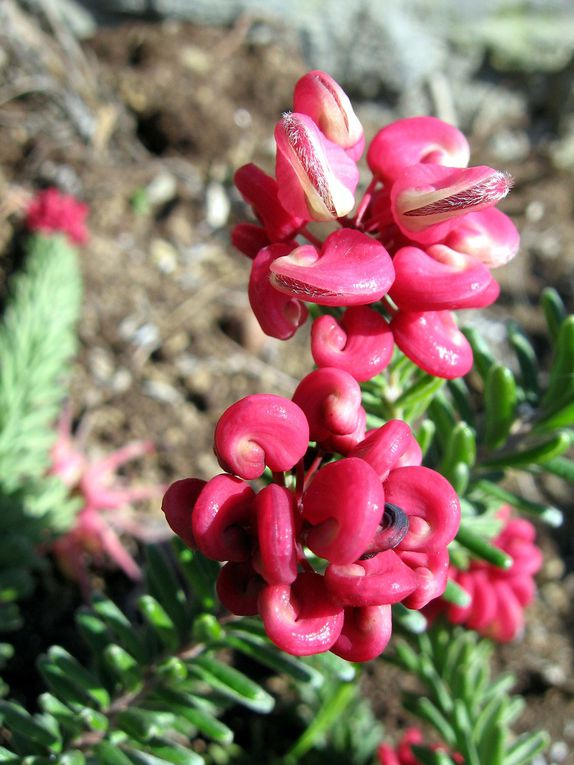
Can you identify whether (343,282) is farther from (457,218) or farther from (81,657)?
(81,657)

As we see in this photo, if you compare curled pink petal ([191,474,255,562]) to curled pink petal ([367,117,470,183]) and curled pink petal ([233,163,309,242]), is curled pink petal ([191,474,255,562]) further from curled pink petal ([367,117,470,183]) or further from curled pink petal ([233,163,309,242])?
curled pink petal ([367,117,470,183])

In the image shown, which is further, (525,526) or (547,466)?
(525,526)

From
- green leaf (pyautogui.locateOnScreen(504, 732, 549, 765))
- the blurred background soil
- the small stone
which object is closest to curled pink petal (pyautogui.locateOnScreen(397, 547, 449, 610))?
green leaf (pyautogui.locateOnScreen(504, 732, 549, 765))

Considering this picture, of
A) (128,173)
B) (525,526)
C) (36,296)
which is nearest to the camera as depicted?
(525,526)

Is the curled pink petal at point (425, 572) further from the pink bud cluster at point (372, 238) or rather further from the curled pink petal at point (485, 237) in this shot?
the curled pink petal at point (485, 237)

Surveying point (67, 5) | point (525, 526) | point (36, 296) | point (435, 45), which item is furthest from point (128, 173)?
point (525, 526)

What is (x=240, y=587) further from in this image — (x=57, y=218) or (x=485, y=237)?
(x=57, y=218)

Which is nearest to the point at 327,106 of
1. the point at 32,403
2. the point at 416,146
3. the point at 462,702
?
the point at 416,146
